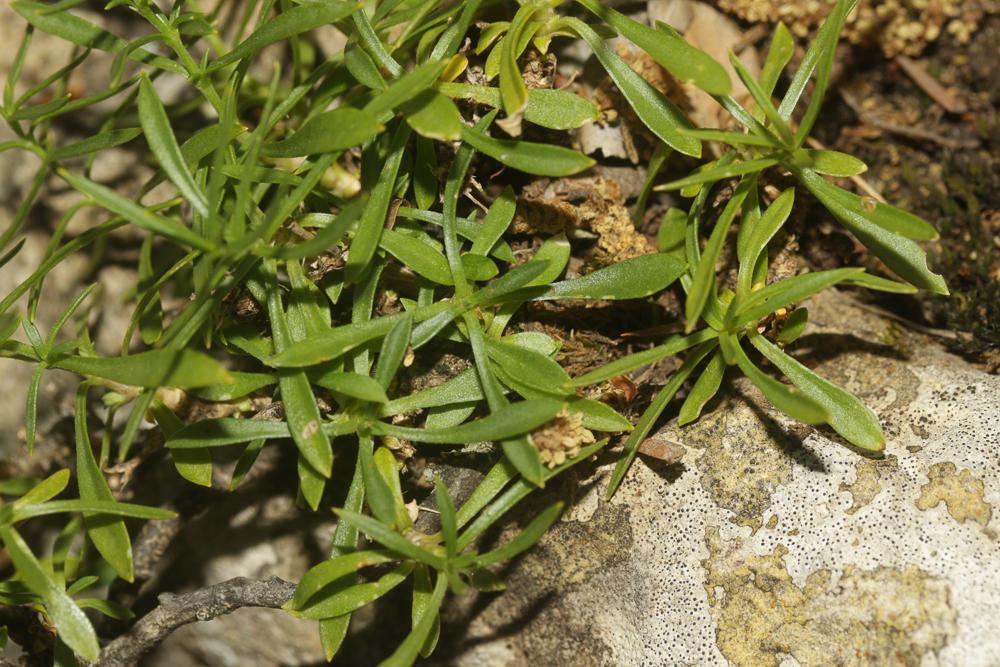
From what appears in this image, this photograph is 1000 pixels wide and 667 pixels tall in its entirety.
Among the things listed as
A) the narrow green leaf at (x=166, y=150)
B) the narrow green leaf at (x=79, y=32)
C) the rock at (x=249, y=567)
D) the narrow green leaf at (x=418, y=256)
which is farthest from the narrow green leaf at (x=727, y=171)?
the rock at (x=249, y=567)

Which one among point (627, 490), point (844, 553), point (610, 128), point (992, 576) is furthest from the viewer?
point (610, 128)

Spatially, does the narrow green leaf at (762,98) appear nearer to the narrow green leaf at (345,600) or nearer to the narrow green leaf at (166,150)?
the narrow green leaf at (166,150)

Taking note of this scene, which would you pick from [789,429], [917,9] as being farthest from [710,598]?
[917,9]

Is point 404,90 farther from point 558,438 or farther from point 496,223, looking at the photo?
point 558,438

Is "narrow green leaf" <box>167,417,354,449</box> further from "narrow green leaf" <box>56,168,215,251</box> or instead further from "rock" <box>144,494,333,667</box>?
"rock" <box>144,494,333,667</box>

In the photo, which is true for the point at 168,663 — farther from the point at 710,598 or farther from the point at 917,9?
the point at 917,9

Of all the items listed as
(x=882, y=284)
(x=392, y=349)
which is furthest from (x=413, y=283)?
(x=882, y=284)

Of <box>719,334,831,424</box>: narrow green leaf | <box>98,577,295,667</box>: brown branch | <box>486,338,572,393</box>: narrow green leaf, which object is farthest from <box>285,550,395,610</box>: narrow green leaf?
<box>719,334,831,424</box>: narrow green leaf

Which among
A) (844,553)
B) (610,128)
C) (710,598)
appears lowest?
(710,598)
